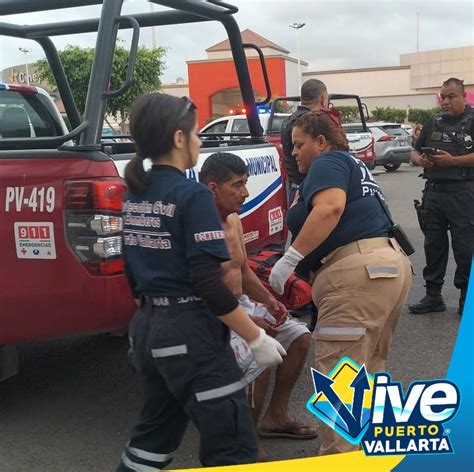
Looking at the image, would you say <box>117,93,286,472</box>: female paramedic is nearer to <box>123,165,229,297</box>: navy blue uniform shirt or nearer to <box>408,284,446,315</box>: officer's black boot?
<box>123,165,229,297</box>: navy blue uniform shirt

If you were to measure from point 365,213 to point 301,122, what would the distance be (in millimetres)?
500

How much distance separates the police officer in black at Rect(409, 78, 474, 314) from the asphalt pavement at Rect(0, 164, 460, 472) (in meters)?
0.36

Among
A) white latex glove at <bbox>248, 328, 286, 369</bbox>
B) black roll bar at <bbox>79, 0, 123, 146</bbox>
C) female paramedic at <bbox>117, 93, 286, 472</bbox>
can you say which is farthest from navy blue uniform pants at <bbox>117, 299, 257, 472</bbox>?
black roll bar at <bbox>79, 0, 123, 146</bbox>

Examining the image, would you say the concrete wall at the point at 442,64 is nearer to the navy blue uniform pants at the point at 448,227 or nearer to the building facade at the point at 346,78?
the building facade at the point at 346,78

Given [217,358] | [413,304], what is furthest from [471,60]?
[217,358]

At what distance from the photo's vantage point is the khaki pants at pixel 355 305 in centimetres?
271

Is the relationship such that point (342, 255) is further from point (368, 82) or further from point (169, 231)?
point (368, 82)

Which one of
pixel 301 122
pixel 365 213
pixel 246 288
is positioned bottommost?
pixel 246 288

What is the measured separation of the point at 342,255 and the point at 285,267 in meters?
0.25

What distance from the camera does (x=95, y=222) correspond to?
297cm

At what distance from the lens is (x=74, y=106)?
567cm

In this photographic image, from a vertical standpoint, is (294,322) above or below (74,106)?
below

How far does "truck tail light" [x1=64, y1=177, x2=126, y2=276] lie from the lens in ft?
9.71

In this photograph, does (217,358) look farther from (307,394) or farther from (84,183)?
(307,394)
